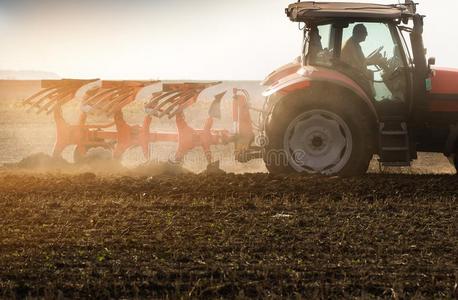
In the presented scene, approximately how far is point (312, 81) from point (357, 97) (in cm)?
58

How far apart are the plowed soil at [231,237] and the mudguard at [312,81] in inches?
40.1

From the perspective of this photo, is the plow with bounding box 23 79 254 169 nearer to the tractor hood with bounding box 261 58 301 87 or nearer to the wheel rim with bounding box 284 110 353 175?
the tractor hood with bounding box 261 58 301 87

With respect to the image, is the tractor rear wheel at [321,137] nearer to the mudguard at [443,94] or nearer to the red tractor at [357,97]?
the red tractor at [357,97]

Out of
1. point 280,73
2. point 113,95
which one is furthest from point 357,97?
point 113,95

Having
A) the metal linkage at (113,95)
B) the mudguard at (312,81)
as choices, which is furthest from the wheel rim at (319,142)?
the metal linkage at (113,95)

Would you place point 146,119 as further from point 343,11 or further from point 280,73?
point 343,11

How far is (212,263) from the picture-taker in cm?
618

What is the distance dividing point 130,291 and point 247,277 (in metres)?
0.84

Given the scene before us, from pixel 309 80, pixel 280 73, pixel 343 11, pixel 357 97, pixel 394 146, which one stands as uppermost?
pixel 343 11

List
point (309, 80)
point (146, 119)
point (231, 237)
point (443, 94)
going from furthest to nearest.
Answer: point (146, 119), point (443, 94), point (309, 80), point (231, 237)

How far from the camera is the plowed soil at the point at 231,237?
18.5 feet

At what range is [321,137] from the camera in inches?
401

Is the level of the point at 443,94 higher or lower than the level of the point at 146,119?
higher

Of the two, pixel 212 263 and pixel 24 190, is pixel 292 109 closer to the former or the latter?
pixel 24 190
